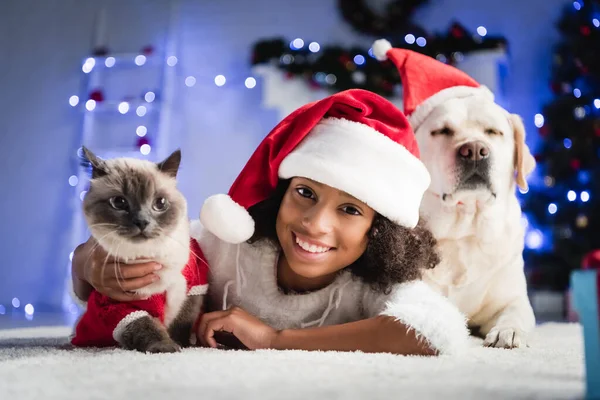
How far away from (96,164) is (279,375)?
2.33 ft

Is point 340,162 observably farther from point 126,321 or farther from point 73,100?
point 73,100

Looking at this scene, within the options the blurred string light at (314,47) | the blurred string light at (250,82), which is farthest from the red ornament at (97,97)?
the blurred string light at (314,47)

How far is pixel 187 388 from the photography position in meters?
0.86

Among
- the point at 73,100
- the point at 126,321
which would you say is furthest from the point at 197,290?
the point at 73,100

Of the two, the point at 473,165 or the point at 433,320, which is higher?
the point at 473,165

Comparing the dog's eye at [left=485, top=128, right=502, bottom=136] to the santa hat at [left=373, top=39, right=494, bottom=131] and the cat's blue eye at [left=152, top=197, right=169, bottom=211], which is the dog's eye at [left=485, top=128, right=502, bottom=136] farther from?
the cat's blue eye at [left=152, top=197, right=169, bottom=211]

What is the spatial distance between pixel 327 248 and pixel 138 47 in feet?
13.7

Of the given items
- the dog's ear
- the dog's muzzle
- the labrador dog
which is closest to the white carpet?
the labrador dog

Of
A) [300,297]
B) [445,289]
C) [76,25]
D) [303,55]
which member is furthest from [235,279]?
[76,25]

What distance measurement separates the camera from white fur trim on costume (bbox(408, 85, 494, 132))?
2.12 m

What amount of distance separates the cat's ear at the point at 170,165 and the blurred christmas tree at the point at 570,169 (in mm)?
3389

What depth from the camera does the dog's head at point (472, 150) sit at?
6.38ft

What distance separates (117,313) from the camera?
1327 mm

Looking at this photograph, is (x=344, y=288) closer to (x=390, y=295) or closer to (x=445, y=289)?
(x=390, y=295)
